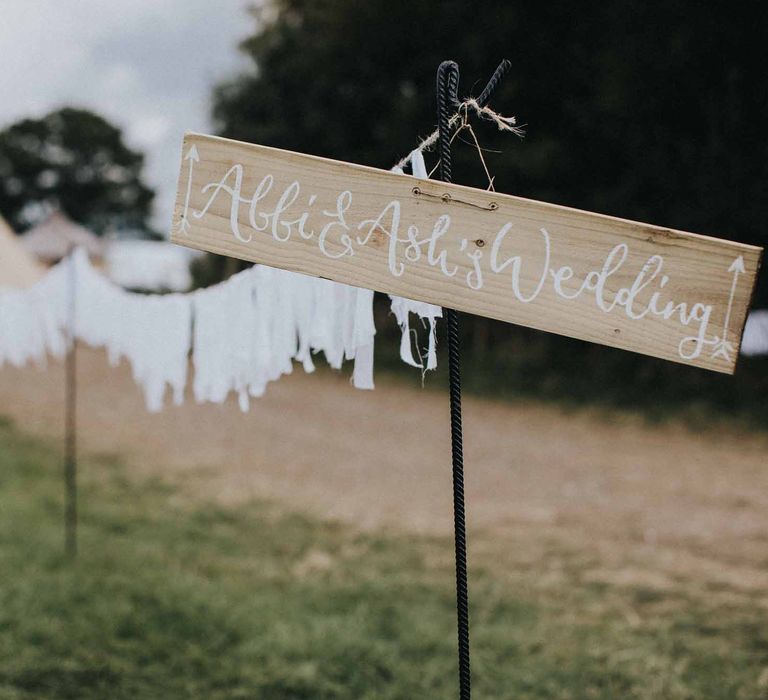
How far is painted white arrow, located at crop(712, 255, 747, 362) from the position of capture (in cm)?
99

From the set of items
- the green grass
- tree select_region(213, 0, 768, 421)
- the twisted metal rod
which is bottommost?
the green grass

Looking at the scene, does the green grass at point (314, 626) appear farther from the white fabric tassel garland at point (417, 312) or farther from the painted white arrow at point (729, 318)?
the painted white arrow at point (729, 318)

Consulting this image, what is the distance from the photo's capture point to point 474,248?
106 centimetres

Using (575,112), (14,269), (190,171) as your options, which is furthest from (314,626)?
(575,112)

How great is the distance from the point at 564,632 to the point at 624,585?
25.5 inches

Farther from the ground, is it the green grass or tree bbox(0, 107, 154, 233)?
tree bbox(0, 107, 154, 233)

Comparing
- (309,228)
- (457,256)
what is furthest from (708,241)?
(309,228)

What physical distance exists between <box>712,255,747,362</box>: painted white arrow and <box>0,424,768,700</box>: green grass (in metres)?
1.74

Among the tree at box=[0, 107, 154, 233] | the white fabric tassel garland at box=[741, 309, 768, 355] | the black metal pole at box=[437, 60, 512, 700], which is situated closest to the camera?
the black metal pole at box=[437, 60, 512, 700]

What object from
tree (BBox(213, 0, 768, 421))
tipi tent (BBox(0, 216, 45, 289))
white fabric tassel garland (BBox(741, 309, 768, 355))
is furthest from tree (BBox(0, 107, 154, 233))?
white fabric tassel garland (BBox(741, 309, 768, 355))

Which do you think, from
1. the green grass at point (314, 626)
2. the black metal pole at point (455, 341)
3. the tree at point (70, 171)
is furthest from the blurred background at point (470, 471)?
the tree at point (70, 171)

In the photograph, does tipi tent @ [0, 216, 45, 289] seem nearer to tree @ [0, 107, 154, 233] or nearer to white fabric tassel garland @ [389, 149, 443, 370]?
white fabric tassel garland @ [389, 149, 443, 370]

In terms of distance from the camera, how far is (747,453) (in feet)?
A: 18.8

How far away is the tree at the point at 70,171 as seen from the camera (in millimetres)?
43938
